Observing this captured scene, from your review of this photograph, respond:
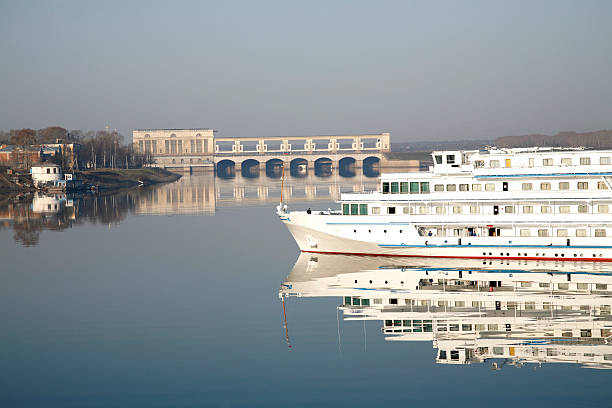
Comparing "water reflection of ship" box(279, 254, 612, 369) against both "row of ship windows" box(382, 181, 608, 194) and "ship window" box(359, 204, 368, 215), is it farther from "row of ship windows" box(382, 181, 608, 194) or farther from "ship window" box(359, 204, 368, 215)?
"row of ship windows" box(382, 181, 608, 194)

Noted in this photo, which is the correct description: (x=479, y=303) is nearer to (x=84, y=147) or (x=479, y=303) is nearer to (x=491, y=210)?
(x=491, y=210)

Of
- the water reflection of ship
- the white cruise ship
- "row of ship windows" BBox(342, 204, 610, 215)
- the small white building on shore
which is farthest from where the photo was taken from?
the small white building on shore

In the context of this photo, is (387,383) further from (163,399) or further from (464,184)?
(464,184)

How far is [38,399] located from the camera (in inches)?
782

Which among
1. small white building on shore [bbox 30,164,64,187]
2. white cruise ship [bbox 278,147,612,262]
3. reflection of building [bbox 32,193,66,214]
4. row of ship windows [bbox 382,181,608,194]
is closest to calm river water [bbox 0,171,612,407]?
white cruise ship [bbox 278,147,612,262]

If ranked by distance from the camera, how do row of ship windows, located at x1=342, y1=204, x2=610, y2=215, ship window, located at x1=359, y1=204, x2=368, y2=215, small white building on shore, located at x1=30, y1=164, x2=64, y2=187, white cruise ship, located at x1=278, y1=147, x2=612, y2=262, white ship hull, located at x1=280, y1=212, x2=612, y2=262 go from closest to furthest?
white ship hull, located at x1=280, y1=212, x2=612, y2=262, white cruise ship, located at x1=278, y1=147, x2=612, y2=262, row of ship windows, located at x1=342, y1=204, x2=610, y2=215, ship window, located at x1=359, y1=204, x2=368, y2=215, small white building on shore, located at x1=30, y1=164, x2=64, y2=187

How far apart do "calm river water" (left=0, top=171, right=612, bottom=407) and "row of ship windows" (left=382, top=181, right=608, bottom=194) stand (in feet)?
13.1

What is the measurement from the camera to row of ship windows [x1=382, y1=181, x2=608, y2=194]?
38750mm

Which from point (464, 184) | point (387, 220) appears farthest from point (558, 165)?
point (387, 220)

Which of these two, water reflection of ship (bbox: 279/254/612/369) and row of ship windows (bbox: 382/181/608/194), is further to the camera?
row of ship windows (bbox: 382/181/608/194)

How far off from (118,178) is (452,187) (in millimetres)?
104276

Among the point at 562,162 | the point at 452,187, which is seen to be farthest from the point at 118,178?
the point at 562,162

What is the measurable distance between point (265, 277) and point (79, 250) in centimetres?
1701

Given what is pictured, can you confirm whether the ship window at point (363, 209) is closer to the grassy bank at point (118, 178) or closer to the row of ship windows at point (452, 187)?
the row of ship windows at point (452, 187)
